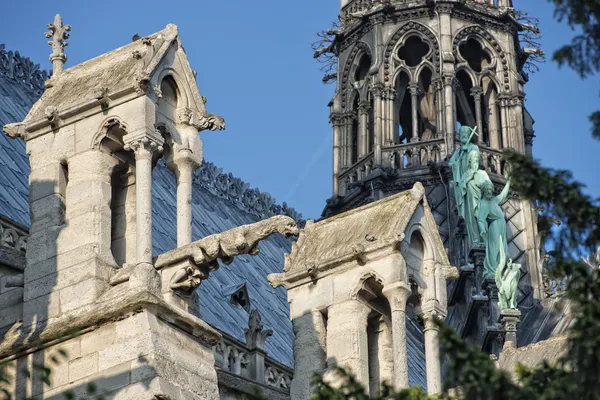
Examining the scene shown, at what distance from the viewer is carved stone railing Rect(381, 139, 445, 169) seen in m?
49.3

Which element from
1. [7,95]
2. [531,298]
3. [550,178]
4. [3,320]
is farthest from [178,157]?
[531,298]

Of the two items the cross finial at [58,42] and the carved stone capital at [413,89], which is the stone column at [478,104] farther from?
the cross finial at [58,42]

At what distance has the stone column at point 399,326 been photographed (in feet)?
73.8

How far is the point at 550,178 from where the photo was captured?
15.0m

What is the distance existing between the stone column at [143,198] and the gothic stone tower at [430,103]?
27124mm

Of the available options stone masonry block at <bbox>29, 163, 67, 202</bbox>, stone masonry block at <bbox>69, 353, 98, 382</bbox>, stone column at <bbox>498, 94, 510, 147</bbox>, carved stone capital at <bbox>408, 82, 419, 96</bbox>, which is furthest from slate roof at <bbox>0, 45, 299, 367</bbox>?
stone column at <bbox>498, 94, 510, 147</bbox>

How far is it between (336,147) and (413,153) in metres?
2.80

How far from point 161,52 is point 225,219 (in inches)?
844

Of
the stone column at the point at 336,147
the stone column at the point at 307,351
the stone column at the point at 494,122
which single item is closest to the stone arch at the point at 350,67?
the stone column at the point at 336,147

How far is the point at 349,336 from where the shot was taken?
23.0m

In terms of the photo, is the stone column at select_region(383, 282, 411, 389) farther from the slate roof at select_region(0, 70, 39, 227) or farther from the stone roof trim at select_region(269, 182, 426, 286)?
the slate roof at select_region(0, 70, 39, 227)

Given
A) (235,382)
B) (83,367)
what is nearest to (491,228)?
(235,382)

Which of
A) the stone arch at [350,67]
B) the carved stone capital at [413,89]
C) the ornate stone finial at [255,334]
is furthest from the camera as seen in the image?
the stone arch at [350,67]

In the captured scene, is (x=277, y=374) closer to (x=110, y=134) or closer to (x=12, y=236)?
(x=12, y=236)
